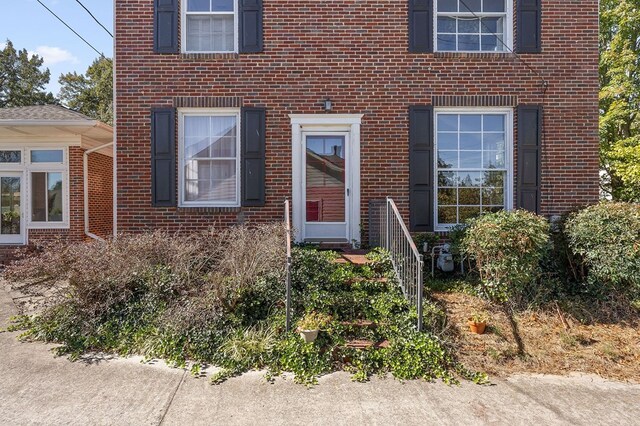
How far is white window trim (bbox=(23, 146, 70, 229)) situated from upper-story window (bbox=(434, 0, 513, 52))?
28.8 ft

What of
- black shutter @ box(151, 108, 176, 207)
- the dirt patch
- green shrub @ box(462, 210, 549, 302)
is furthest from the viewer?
black shutter @ box(151, 108, 176, 207)

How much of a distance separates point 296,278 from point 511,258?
2.85m

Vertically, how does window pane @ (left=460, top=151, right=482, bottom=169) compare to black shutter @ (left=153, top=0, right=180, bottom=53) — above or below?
below

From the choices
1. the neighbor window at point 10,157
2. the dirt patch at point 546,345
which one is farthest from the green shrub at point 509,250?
the neighbor window at point 10,157

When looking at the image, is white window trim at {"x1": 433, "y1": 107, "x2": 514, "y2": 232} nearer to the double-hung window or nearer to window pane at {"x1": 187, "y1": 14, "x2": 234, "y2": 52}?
window pane at {"x1": 187, "y1": 14, "x2": 234, "y2": 52}

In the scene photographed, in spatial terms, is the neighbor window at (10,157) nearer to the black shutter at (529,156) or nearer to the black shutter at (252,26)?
the black shutter at (252,26)

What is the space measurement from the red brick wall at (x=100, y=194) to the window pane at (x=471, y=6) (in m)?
9.07

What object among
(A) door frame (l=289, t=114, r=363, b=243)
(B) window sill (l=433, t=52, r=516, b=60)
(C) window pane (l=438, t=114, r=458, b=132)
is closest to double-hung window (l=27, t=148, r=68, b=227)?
(A) door frame (l=289, t=114, r=363, b=243)

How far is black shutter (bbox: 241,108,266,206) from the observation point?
24.0ft

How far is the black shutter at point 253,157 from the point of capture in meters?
7.32

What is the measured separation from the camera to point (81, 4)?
9.32m

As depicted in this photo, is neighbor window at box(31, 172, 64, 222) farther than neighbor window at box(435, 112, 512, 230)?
Yes

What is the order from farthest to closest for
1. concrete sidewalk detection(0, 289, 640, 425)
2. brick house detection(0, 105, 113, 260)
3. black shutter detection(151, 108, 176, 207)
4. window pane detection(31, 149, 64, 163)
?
window pane detection(31, 149, 64, 163) → brick house detection(0, 105, 113, 260) → black shutter detection(151, 108, 176, 207) → concrete sidewalk detection(0, 289, 640, 425)

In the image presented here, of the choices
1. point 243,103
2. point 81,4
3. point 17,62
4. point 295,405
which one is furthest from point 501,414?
point 17,62
